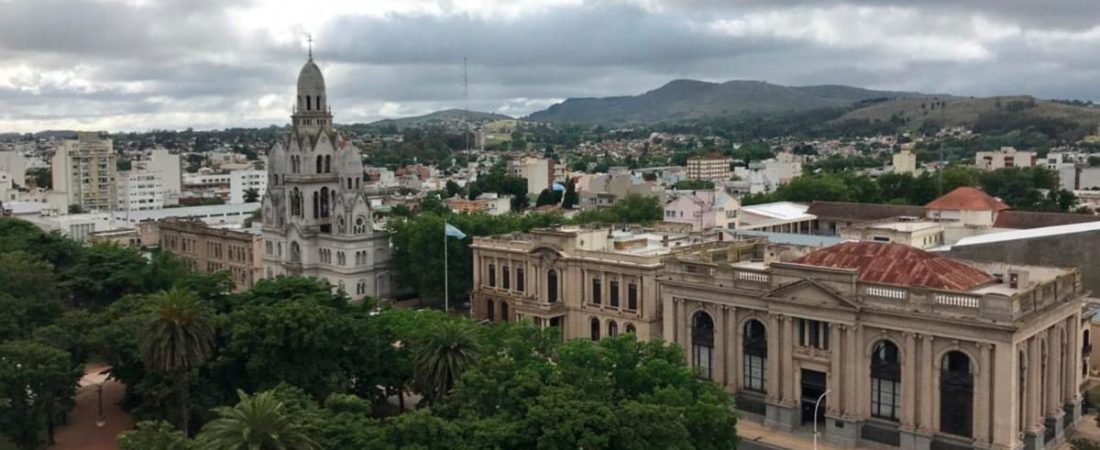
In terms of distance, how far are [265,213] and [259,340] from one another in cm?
4587

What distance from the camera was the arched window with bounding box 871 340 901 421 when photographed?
2058 inches

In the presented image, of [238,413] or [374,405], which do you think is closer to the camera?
[238,413]

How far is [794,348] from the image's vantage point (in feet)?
183

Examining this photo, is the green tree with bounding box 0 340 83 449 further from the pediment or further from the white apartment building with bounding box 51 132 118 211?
the white apartment building with bounding box 51 132 118 211

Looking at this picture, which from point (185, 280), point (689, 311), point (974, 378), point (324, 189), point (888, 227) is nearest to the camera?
point (974, 378)

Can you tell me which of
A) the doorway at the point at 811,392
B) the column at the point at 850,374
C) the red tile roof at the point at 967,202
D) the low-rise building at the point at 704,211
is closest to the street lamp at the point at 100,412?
the doorway at the point at 811,392

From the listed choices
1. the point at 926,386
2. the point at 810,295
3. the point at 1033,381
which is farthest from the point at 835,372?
the point at 1033,381

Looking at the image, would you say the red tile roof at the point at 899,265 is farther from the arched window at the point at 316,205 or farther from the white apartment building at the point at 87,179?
the white apartment building at the point at 87,179

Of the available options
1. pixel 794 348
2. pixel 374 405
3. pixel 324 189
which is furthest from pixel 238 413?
Answer: pixel 324 189

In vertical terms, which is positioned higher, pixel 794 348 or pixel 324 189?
pixel 324 189

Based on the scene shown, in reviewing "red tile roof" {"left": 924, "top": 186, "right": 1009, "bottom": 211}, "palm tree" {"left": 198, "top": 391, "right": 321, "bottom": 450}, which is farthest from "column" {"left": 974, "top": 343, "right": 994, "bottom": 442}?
"red tile roof" {"left": 924, "top": 186, "right": 1009, "bottom": 211}

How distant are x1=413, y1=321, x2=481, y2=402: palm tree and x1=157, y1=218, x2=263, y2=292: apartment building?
55.8 m

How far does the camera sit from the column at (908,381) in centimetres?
5112

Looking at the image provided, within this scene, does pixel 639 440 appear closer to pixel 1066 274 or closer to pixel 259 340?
pixel 259 340
